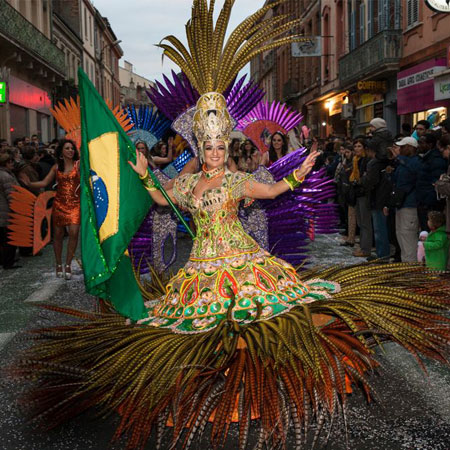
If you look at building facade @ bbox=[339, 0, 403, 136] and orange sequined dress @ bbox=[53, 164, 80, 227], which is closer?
orange sequined dress @ bbox=[53, 164, 80, 227]

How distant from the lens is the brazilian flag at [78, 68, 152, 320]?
4000 mm

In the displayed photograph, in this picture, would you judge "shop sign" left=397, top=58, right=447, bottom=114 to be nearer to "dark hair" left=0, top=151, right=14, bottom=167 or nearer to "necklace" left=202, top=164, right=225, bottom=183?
"dark hair" left=0, top=151, right=14, bottom=167

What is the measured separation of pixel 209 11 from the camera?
4.53 m

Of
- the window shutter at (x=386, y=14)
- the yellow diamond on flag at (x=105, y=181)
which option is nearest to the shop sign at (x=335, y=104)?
the window shutter at (x=386, y=14)

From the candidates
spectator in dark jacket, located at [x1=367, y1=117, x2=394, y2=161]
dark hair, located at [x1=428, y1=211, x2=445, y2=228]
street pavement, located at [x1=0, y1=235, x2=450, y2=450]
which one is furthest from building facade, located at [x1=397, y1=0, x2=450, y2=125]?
street pavement, located at [x1=0, y1=235, x2=450, y2=450]

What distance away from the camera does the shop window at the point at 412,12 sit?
61.2 ft

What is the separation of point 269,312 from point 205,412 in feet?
2.86

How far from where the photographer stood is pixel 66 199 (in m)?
8.66

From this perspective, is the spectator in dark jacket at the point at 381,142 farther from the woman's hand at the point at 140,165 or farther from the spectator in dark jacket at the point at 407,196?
the woman's hand at the point at 140,165

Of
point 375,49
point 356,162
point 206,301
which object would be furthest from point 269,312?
point 375,49

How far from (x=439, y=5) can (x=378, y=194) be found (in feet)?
17.4

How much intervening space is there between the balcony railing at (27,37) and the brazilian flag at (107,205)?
18.8 m

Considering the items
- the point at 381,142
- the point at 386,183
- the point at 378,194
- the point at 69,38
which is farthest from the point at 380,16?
the point at 69,38

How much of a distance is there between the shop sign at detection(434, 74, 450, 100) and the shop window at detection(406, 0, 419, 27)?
4497 millimetres
